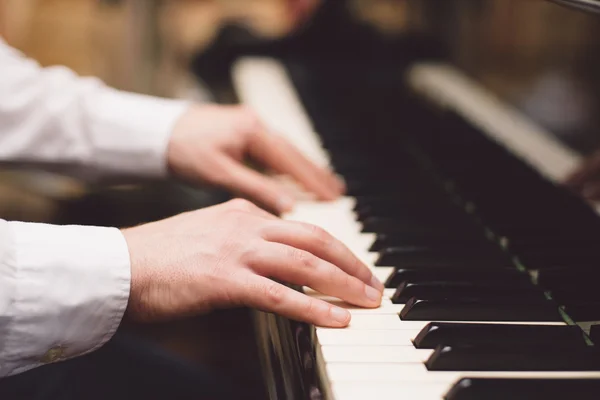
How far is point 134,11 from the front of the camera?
8.21 ft

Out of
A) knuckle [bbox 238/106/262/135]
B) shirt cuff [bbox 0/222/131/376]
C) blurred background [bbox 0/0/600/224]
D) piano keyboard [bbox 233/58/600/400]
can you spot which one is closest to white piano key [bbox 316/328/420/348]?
piano keyboard [bbox 233/58/600/400]

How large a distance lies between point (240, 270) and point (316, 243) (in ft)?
0.27

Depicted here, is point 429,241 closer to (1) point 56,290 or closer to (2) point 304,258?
(2) point 304,258

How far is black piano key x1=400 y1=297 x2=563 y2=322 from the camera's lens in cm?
69

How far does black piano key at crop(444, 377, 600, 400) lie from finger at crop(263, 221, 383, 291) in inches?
7.8

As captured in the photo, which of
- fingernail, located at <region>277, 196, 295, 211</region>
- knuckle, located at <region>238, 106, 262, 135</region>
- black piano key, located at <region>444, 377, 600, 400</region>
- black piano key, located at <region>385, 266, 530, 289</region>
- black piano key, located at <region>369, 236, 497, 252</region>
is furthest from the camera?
knuckle, located at <region>238, 106, 262, 135</region>

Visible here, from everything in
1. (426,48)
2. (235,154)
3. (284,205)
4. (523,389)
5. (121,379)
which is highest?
(426,48)

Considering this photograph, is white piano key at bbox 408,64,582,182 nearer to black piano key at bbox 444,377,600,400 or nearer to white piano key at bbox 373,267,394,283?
white piano key at bbox 373,267,394,283

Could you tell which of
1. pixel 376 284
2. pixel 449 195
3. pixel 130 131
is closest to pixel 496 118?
pixel 449 195

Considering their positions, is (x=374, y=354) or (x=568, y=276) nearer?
(x=374, y=354)

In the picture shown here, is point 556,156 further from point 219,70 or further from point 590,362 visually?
point 219,70

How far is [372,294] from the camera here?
71cm

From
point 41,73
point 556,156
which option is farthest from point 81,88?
point 556,156

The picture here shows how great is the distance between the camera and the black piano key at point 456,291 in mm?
722
